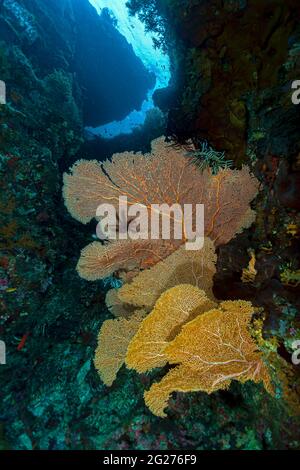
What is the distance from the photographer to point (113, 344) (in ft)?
12.3

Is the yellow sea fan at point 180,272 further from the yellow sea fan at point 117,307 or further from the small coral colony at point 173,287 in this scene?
the yellow sea fan at point 117,307

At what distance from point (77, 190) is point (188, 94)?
7.70ft

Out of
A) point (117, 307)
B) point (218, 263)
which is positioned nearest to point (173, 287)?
point (218, 263)

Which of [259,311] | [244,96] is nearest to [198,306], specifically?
[259,311]

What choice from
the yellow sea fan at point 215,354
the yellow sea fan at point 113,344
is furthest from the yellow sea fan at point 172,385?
the yellow sea fan at point 113,344

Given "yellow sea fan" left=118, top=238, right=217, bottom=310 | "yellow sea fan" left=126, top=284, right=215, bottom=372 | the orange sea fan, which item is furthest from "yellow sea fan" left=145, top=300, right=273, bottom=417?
the orange sea fan

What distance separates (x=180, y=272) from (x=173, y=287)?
0.70 metres

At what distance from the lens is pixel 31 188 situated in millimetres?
5422

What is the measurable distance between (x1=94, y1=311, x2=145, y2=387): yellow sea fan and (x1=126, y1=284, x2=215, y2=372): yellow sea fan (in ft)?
2.57

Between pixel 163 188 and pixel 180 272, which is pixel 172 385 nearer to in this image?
pixel 180 272

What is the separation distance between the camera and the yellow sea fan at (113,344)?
367 centimetres

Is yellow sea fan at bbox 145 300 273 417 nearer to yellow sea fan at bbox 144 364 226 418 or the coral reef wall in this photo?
yellow sea fan at bbox 144 364 226 418

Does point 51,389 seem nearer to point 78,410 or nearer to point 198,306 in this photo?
point 78,410

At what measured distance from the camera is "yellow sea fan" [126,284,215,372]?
2928mm
